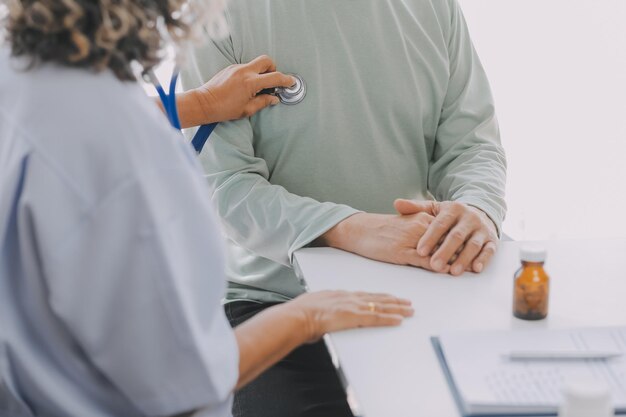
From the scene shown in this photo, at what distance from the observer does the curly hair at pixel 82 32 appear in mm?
759

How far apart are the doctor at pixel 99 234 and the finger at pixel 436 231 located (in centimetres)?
45

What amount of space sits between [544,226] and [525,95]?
18.6 inches

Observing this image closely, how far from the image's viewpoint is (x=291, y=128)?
4.82ft

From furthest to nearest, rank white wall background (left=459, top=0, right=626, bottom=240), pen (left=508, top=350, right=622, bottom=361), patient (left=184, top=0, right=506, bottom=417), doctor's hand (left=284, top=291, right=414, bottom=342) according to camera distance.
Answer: white wall background (left=459, top=0, right=626, bottom=240) → patient (left=184, top=0, right=506, bottom=417) → doctor's hand (left=284, top=291, right=414, bottom=342) → pen (left=508, top=350, right=622, bottom=361)

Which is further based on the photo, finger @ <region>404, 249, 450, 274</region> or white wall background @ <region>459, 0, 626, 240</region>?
white wall background @ <region>459, 0, 626, 240</region>

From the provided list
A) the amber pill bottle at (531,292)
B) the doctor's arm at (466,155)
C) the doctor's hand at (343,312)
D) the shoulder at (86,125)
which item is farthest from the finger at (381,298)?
the shoulder at (86,125)

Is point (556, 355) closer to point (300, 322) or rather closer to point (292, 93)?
point (300, 322)

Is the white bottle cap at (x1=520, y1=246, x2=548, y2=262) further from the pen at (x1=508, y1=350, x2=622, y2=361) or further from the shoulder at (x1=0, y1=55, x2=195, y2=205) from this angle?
the shoulder at (x1=0, y1=55, x2=195, y2=205)

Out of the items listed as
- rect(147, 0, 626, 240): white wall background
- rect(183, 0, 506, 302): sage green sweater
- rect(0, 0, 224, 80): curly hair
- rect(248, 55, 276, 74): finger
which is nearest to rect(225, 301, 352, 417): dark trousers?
rect(183, 0, 506, 302): sage green sweater

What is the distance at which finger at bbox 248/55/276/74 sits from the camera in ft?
4.70

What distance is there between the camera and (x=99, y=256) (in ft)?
2.41

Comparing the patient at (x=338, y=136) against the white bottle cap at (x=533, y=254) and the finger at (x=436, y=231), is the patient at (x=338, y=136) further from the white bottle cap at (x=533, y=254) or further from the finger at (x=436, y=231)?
the white bottle cap at (x=533, y=254)

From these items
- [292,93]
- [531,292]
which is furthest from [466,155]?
[531,292]

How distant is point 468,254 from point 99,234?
2.09 ft
